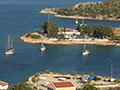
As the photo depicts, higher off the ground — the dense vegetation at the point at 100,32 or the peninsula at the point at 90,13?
the peninsula at the point at 90,13

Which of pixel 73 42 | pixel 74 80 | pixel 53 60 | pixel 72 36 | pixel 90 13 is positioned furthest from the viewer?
pixel 90 13

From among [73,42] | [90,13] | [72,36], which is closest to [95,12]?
[90,13]

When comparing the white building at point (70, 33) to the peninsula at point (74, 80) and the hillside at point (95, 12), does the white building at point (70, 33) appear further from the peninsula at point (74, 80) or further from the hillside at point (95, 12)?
the hillside at point (95, 12)

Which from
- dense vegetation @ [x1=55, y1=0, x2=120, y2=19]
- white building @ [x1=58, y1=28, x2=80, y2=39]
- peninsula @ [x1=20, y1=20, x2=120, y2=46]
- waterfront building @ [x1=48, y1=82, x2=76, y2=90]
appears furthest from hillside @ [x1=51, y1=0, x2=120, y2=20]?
waterfront building @ [x1=48, y1=82, x2=76, y2=90]

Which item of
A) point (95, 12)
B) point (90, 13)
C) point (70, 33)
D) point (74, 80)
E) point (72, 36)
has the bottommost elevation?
point (74, 80)

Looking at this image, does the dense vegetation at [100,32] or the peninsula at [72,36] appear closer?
the peninsula at [72,36]

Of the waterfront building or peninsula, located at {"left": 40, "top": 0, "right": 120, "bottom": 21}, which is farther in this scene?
peninsula, located at {"left": 40, "top": 0, "right": 120, "bottom": 21}

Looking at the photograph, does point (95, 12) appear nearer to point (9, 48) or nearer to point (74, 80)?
point (9, 48)

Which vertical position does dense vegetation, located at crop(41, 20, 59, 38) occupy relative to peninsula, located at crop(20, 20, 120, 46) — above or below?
above

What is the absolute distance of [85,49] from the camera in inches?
1387

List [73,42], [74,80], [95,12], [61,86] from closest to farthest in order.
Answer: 1. [61,86]
2. [74,80]
3. [73,42]
4. [95,12]

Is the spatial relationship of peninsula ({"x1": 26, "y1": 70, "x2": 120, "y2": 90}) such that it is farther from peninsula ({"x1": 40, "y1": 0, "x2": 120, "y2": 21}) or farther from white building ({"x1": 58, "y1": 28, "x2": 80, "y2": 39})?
peninsula ({"x1": 40, "y1": 0, "x2": 120, "y2": 21})

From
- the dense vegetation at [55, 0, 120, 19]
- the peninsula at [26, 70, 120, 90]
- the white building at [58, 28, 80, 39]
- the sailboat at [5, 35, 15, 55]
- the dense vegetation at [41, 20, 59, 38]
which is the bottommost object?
the peninsula at [26, 70, 120, 90]

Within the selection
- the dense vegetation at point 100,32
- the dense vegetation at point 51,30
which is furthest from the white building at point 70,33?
the dense vegetation at point 51,30
